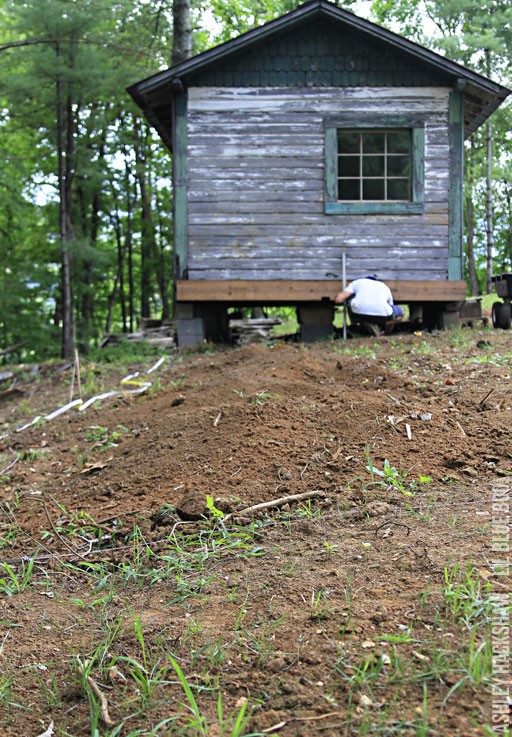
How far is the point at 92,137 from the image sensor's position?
22516mm

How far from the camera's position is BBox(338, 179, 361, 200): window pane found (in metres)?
11.9

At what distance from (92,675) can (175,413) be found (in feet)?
12.4

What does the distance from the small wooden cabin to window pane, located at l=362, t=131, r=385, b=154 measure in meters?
0.27

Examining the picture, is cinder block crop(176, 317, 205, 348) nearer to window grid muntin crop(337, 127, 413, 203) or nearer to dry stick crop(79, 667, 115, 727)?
window grid muntin crop(337, 127, 413, 203)

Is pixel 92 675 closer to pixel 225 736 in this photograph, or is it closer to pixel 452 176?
pixel 225 736

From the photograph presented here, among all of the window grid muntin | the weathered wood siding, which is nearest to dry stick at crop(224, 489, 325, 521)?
the weathered wood siding

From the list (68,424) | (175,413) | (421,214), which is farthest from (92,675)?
(421,214)

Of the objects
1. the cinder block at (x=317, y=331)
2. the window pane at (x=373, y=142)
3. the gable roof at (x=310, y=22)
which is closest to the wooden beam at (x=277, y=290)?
the cinder block at (x=317, y=331)

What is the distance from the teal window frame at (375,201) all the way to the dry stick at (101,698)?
32.9 feet

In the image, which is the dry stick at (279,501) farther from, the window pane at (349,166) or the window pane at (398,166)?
the window pane at (398,166)

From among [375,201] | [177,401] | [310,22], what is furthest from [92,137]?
[177,401]

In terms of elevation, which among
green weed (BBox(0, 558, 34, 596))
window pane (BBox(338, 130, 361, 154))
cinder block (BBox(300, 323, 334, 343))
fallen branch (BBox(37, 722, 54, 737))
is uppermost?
window pane (BBox(338, 130, 361, 154))

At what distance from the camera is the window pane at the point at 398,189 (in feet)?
39.4

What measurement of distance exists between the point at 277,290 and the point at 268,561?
868 cm
